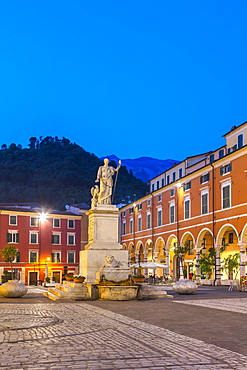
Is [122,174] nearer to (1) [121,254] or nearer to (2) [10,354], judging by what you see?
(1) [121,254]

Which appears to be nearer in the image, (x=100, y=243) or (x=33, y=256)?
(x=100, y=243)

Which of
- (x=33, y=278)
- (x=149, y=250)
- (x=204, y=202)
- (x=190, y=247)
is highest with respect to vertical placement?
(x=204, y=202)

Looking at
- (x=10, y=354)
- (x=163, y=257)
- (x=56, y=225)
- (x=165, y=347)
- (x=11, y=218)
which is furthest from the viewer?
(x=56, y=225)

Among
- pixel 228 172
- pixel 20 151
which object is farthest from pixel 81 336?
pixel 20 151

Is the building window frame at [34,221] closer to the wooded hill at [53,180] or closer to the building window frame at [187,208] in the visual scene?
the building window frame at [187,208]

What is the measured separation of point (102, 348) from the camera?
302 inches

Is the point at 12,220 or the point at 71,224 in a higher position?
the point at 12,220

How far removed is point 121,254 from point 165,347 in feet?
46.1

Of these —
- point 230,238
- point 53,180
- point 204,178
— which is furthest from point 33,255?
point 53,180

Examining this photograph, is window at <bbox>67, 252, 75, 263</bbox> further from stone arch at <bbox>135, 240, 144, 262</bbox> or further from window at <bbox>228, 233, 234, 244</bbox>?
window at <bbox>228, 233, 234, 244</bbox>

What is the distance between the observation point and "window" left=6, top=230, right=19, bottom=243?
201 feet

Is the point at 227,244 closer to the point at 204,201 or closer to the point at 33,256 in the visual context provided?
the point at 204,201

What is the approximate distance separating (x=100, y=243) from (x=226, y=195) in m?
19.3

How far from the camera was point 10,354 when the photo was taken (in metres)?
7.10
